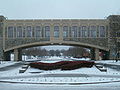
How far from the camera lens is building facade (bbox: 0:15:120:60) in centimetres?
6288

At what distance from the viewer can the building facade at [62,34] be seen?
62.9m

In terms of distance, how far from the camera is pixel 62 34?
63.3 metres

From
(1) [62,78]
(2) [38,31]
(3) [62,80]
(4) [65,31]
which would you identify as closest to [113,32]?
(4) [65,31]

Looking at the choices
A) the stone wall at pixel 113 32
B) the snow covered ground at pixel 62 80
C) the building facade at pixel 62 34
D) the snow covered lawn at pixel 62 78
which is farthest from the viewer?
the building facade at pixel 62 34

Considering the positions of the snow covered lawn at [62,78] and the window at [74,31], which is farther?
the window at [74,31]

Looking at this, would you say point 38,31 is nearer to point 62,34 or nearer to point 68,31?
point 62,34

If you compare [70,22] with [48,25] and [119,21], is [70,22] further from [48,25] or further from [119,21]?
[119,21]

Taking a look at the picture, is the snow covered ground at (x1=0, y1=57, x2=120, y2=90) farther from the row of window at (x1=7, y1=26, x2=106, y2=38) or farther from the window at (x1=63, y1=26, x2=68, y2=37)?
the window at (x1=63, y1=26, x2=68, y2=37)

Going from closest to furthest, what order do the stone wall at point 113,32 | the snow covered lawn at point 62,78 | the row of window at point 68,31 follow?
1. the snow covered lawn at point 62,78
2. the stone wall at point 113,32
3. the row of window at point 68,31

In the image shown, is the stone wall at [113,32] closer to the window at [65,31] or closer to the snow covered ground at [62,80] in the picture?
the window at [65,31]

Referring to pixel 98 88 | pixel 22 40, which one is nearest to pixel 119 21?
pixel 22 40

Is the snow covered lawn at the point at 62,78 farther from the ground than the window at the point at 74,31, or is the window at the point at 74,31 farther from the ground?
the window at the point at 74,31

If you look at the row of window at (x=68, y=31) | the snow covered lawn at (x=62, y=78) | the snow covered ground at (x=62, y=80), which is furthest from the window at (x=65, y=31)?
the snow covered ground at (x=62, y=80)

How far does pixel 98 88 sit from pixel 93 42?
48830mm
